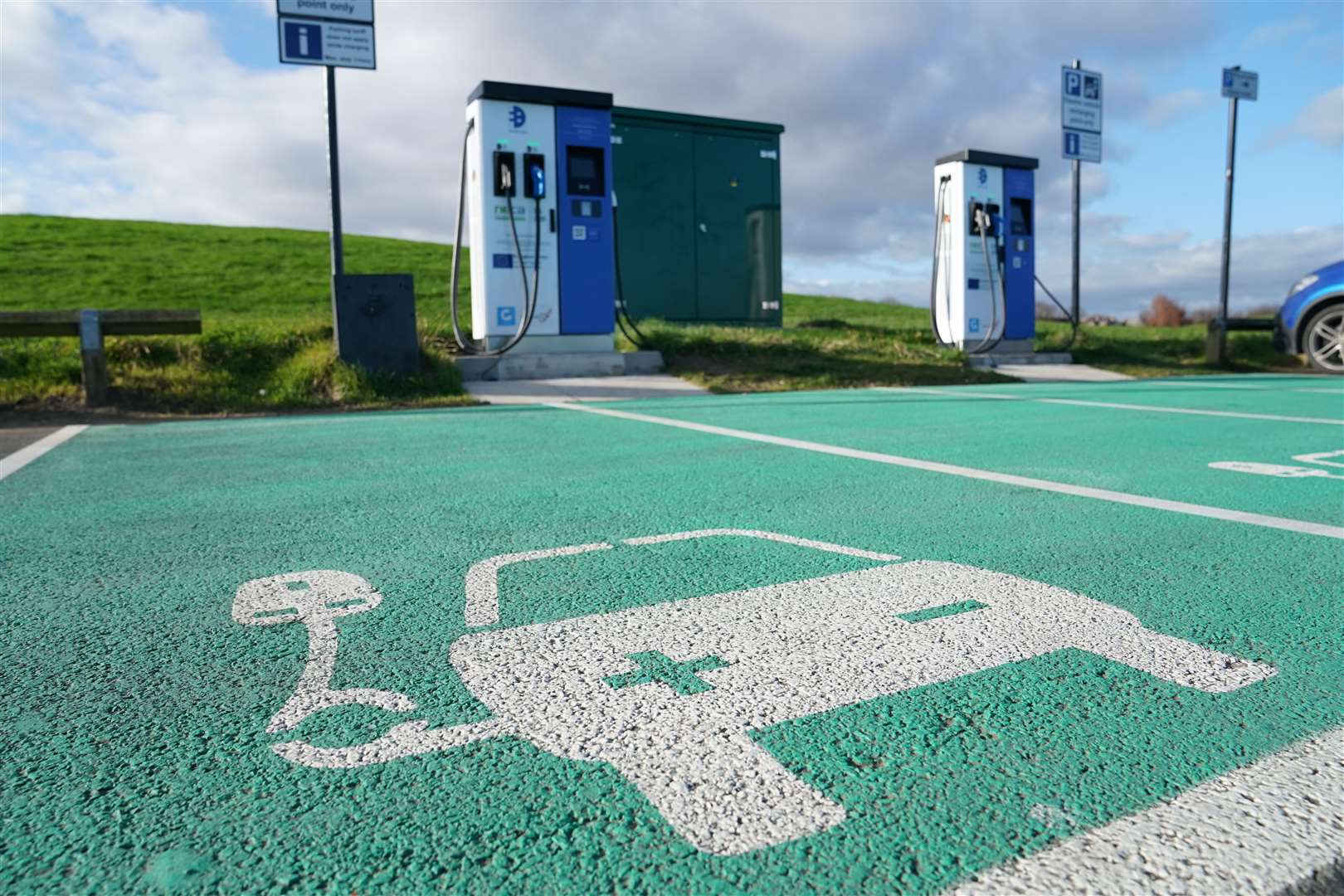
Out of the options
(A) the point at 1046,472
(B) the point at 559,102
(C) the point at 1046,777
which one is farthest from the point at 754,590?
(B) the point at 559,102

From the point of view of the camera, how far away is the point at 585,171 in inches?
444

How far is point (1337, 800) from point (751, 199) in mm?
15694

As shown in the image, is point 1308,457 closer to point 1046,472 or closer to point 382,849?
point 1046,472

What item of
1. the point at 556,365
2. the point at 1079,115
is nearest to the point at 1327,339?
the point at 1079,115

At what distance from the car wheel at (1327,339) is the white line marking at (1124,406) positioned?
19.7 feet

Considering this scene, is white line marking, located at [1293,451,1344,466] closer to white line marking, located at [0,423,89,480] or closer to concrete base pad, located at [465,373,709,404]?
concrete base pad, located at [465,373,709,404]

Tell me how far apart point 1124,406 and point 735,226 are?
30.0 ft

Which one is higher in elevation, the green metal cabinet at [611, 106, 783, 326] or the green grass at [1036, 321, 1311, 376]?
the green metal cabinet at [611, 106, 783, 326]

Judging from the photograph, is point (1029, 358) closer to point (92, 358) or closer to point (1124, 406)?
point (1124, 406)

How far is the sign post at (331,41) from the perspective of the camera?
975cm

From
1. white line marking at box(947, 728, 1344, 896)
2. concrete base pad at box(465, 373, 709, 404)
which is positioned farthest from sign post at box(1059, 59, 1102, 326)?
white line marking at box(947, 728, 1344, 896)

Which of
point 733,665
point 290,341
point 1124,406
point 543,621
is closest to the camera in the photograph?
point 733,665

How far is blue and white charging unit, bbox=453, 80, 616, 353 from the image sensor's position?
422 inches

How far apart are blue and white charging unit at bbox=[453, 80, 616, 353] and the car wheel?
9522mm
